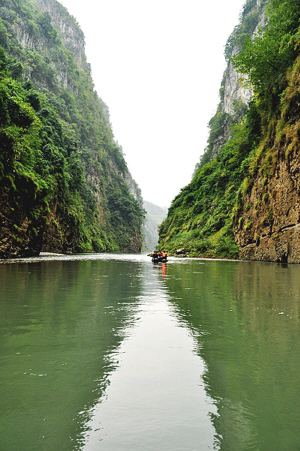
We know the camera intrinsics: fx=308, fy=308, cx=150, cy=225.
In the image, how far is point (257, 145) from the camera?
109 feet

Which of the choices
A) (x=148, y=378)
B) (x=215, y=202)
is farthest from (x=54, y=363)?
(x=215, y=202)

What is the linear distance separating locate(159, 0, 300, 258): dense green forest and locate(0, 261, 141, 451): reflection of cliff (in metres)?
21.0

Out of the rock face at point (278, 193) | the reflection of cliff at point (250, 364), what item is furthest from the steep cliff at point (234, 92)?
the reflection of cliff at point (250, 364)

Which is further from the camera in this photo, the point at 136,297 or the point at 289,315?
the point at 136,297

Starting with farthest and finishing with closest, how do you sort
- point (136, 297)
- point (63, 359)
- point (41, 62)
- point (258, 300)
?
1. point (41, 62)
2. point (136, 297)
3. point (258, 300)
4. point (63, 359)

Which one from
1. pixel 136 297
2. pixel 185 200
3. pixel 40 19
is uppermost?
pixel 40 19

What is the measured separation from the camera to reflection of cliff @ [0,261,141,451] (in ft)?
7.27

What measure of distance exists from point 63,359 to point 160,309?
328 cm

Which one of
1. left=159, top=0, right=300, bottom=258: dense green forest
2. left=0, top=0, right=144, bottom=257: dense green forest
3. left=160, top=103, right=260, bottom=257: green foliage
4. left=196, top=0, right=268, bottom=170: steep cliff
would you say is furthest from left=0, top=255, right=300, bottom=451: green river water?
left=196, top=0, right=268, bottom=170: steep cliff

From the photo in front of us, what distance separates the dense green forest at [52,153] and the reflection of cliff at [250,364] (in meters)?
21.6

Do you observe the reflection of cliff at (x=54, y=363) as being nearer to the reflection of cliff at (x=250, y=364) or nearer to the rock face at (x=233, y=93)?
the reflection of cliff at (x=250, y=364)

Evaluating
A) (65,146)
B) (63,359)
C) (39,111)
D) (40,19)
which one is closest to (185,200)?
(65,146)

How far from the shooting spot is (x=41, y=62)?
77688 millimetres

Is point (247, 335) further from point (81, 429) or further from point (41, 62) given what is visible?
point (41, 62)
